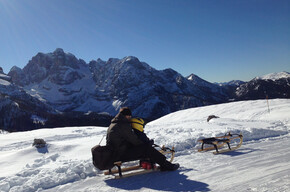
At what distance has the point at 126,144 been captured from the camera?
261 inches

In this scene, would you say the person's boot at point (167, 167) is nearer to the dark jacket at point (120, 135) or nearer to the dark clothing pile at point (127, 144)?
the dark clothing pile at point (127, 144)

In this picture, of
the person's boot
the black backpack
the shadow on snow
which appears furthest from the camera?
the person's boot

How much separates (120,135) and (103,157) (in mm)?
798

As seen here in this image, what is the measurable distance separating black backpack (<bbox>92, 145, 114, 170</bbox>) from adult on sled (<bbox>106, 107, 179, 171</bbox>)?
0.50ft

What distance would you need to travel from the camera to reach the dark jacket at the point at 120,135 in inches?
249

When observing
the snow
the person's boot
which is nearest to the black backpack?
the snow

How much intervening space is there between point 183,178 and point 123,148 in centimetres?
195

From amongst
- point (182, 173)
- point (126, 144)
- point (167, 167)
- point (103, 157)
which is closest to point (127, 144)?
point (126, 144)

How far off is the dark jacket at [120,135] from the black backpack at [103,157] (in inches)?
6.8

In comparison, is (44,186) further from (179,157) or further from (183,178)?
(179,157)

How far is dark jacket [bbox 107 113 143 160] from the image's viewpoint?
6.34 metres

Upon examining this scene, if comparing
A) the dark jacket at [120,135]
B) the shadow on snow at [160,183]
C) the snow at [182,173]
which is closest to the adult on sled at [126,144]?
the dark jacket at [120,135]

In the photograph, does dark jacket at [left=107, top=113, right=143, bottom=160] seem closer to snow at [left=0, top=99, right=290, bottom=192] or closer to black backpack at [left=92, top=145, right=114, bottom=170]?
black backpack at [left=92, top=145, right=114, bottom=170]

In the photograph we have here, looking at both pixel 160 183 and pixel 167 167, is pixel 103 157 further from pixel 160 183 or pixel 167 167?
pixel 167 167
